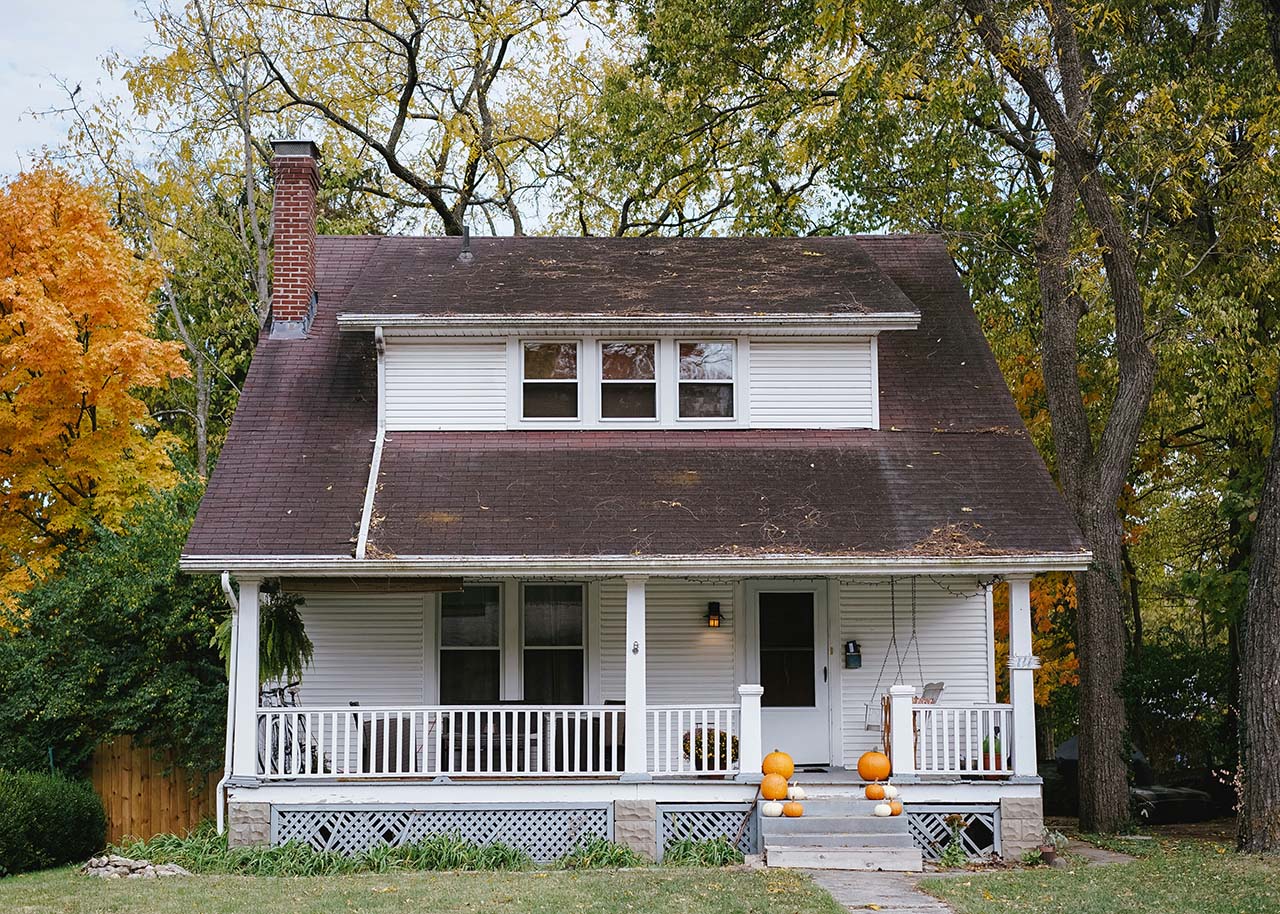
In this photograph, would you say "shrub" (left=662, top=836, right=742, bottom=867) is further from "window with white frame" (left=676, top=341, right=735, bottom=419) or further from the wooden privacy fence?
the wooden privacy fence

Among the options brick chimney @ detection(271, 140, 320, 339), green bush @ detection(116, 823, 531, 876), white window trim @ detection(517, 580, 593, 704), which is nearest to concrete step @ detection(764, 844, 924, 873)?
green bush @ detection(116, 823, 531, 876)

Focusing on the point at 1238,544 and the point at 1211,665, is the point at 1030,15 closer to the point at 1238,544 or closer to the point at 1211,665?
the point at 1238,544

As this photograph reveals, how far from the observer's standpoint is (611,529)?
557 inches

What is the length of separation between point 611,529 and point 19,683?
8.24 m

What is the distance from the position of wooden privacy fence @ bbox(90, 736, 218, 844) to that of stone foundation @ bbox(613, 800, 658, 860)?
625cm

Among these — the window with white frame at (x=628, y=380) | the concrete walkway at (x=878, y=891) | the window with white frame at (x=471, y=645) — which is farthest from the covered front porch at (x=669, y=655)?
the concrete walkway at (x=878, y=891)

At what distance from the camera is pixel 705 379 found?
16.5 meters

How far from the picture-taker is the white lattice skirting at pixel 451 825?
1353 centimetres

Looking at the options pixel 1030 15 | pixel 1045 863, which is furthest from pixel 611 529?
pixel 1030 15

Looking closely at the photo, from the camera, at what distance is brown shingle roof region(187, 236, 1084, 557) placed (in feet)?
45.7

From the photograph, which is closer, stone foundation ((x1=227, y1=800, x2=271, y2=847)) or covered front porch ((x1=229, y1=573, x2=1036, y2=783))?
stone foundation ((x1=227, y1=800, x2=271, y2=847))

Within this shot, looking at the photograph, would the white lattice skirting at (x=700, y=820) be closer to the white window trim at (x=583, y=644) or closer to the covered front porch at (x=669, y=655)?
the covered front porch at (x=669, y=655)

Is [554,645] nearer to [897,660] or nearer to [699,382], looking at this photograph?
[699,382]

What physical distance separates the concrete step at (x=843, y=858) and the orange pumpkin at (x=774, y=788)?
1.96ft
